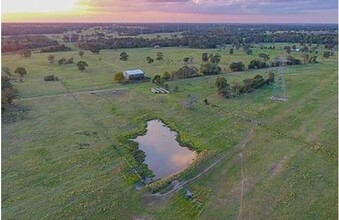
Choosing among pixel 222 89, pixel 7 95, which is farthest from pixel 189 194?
pixel 7 95

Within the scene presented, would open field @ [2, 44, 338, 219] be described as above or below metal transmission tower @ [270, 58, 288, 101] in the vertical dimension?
below

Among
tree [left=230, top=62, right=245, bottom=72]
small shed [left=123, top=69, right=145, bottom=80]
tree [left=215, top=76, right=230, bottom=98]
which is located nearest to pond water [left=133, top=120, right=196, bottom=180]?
tree [left=215, top=76, right=230, bottom=98]

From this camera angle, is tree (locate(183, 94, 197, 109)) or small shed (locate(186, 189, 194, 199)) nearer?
small shed (locate(186, 189, 194, 199))

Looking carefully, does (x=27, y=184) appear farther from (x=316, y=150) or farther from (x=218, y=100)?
(x=218, y=100)

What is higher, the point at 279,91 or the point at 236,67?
the point at 236,67

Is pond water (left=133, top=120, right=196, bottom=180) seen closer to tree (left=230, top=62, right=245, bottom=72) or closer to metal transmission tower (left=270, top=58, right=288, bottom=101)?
metal transmission tower (left=270, top=58, right=288, bottom=101)

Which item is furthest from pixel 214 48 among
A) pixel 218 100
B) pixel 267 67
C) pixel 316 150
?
pixel 316 150

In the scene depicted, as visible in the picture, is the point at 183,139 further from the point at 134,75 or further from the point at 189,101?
the point at 134,75

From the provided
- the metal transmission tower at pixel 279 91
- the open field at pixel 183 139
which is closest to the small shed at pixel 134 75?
the open field at pixel 183 139
